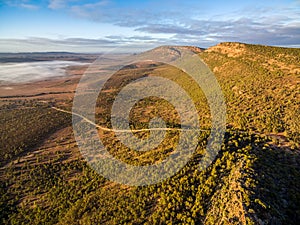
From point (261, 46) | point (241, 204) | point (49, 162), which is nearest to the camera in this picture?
point (241, 204)

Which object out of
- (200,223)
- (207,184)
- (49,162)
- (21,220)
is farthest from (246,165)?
(49,162)

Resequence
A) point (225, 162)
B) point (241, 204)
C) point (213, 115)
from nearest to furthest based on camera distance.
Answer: point (241, 204) < point (225, 162) < point (213, 115)

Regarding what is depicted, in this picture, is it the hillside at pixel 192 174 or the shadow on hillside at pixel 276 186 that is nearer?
the shadow on hillside at pixel 276 186

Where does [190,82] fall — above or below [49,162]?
above

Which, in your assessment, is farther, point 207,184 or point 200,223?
point 207,184

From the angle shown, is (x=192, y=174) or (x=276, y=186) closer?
(x=276, y=186)

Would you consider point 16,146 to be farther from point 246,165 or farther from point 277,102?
point 277,102

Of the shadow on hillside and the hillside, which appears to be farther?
the hillside

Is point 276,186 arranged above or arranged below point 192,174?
above
